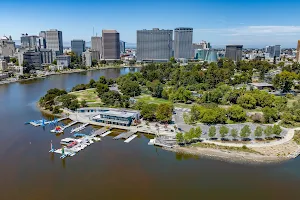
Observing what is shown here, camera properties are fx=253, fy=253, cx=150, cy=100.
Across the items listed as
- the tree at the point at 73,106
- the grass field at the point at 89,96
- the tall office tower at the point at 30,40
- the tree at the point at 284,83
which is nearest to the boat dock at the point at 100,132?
the tree at the point at 73,106

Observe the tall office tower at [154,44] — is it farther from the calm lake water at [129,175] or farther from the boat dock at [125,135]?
the calm lake water at [129,175]

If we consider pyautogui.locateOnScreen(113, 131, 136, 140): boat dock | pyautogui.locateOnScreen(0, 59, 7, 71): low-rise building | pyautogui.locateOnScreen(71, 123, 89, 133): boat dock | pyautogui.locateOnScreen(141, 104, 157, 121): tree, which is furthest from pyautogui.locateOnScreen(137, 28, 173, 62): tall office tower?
pyautogui.locateOnScreen(113, 131, 136, 140): boat dock

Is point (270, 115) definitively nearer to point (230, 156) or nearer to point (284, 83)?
point (230, 156)

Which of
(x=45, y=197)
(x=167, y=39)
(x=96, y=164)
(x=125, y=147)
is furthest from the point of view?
(x=167, y=39)

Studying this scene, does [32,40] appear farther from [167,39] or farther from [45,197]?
[45,197]

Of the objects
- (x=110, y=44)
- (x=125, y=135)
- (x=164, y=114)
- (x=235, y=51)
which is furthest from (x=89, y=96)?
(x=235, y=51)

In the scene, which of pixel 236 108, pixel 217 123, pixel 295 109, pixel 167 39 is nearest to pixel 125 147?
pixel 217 123
